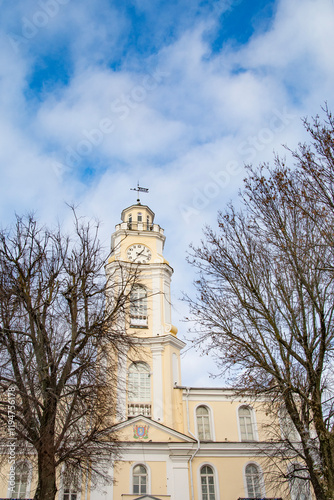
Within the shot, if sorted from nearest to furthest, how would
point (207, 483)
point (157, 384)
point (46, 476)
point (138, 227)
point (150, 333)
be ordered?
point (46, 476) < point (207, 483) < point (157, 384) < point (150, 333) < point (138, 227)

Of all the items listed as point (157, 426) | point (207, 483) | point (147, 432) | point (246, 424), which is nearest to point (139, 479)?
point (147, 432)

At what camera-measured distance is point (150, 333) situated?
29797mm

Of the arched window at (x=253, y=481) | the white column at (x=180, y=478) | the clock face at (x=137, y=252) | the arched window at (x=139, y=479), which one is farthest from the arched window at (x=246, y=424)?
the clock face at (x=137, y=252)

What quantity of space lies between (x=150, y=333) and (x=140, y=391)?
4.08m

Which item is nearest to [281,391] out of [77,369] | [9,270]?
[77,369]

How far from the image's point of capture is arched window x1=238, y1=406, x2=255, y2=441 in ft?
85.9

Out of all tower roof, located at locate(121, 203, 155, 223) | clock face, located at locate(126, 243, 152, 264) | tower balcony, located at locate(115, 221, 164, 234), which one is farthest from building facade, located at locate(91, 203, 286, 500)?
tower roof, located at locate(121, 203, 155, 223)

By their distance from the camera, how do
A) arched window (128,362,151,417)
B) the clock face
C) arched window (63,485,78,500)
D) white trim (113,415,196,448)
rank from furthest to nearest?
1. the clock face
2. arched window (128,362,151,417)
3. white trim (113,415,196,448)
4. arched window (63,485,78,500)

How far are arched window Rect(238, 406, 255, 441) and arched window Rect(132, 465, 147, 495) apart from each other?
20.4 ft

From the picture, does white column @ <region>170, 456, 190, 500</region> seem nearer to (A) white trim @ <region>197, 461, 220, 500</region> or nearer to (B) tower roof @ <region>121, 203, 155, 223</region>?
(A) white trim @ <region>197, 461, 220, 500</region>

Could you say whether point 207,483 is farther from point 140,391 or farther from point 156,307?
point 156,307

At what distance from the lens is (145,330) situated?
29891mm

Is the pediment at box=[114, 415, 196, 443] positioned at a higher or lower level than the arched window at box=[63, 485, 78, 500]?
higher

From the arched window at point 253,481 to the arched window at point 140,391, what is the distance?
6430mm
